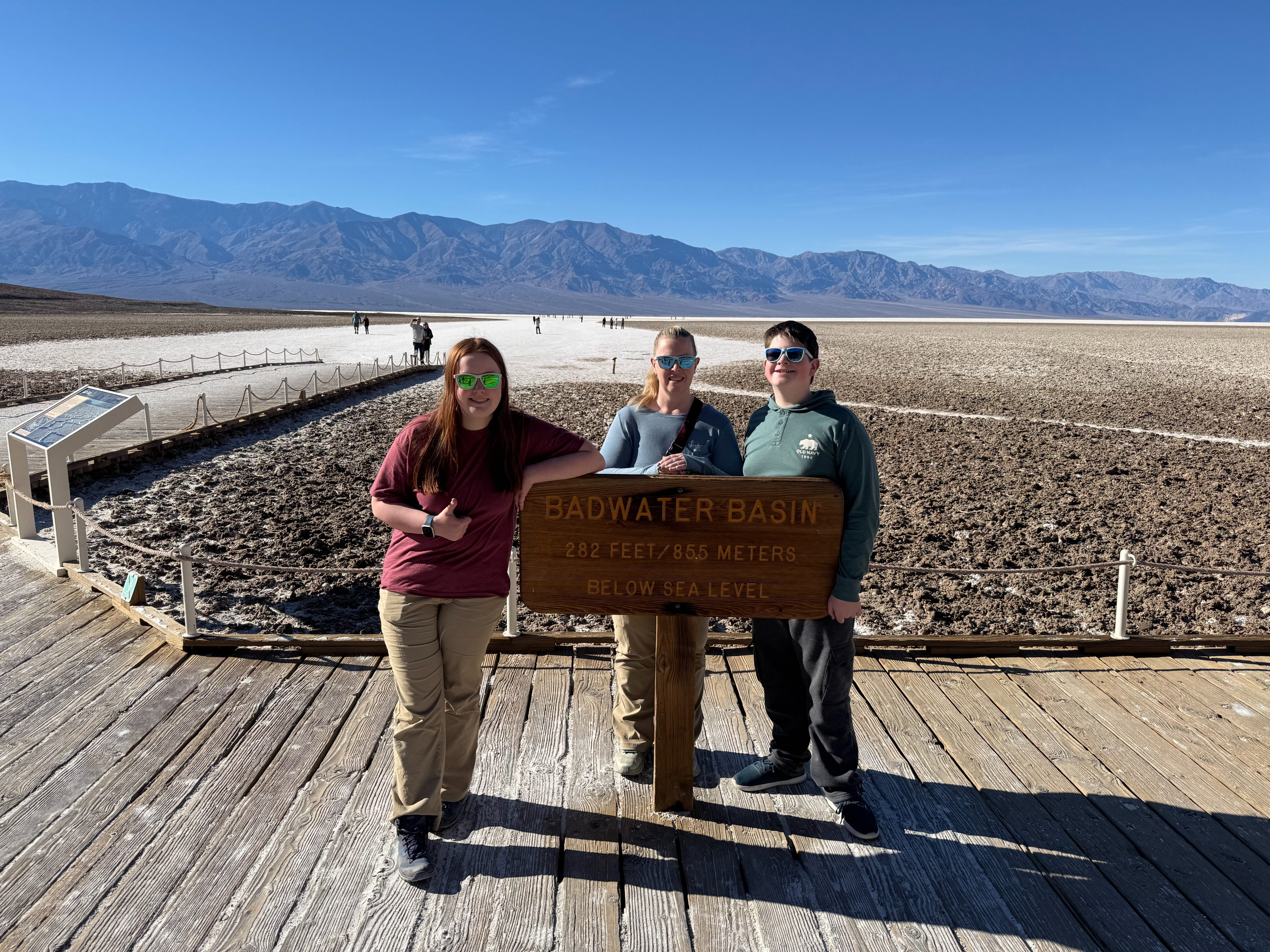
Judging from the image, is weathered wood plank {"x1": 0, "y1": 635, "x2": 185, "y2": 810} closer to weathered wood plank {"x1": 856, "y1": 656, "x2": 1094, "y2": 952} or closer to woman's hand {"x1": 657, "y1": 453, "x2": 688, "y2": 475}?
woman's hand {"x1": 657, "y1": 453, "x2": 688, "y2": 475}

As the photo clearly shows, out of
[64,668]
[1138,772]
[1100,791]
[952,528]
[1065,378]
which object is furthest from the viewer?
[1065,378]

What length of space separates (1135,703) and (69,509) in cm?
690

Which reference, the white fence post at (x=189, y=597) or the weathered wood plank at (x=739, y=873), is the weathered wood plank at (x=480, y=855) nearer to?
the weathered wood plank at (x=739, y=873)

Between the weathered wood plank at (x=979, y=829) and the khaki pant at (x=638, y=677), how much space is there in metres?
0.98

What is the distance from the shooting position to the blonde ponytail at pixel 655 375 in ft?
9.60

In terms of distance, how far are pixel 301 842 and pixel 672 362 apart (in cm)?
215

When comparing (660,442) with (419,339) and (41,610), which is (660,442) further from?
(419,339)

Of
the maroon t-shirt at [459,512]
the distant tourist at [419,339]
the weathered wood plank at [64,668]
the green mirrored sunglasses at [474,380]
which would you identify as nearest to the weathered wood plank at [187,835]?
the weathered wood plank at [64,668]

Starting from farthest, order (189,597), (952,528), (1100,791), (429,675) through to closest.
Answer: (952,528) → (189,597) → (1100,791) → (429,675)

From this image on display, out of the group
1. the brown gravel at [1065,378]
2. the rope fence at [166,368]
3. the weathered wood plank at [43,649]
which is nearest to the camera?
the weathered wood plank at [43,649]

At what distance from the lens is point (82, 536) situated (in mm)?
5648

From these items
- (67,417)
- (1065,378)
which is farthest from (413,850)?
(1065,378)

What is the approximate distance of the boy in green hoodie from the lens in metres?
2.76

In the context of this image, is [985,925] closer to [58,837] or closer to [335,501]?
[58,837]
